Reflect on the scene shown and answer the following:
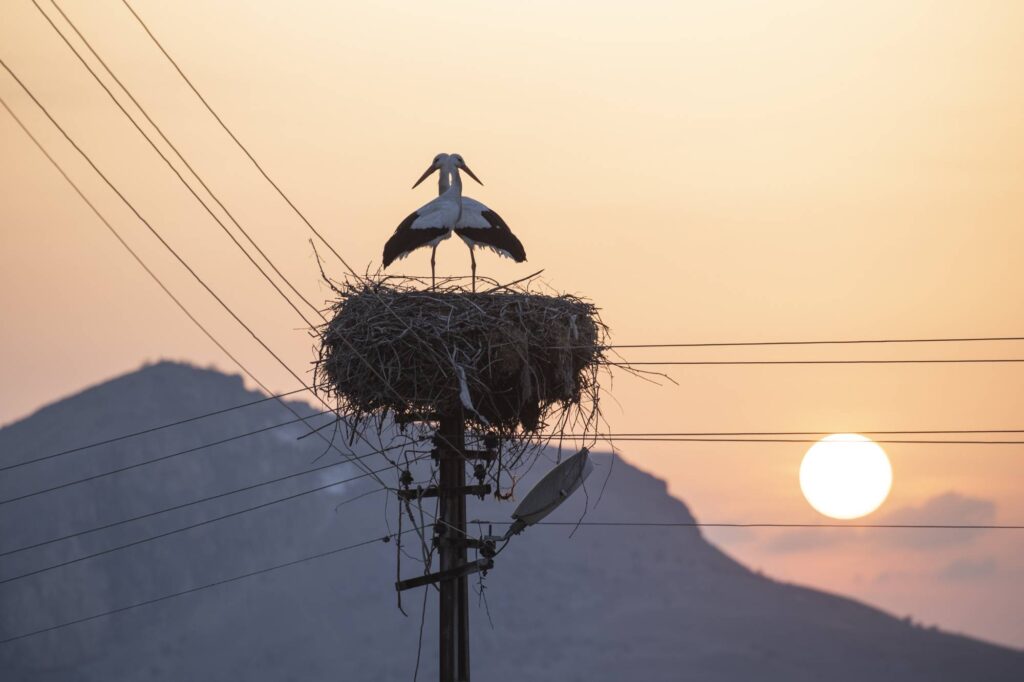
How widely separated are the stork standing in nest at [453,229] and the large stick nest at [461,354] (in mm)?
1358

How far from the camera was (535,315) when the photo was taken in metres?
12.6

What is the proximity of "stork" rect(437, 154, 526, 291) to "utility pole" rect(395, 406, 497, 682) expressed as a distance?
221 centimetres

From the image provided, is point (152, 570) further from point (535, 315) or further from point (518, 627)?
point (535, 315)

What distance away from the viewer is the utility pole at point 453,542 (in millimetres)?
12320

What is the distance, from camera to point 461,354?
39.9 ft

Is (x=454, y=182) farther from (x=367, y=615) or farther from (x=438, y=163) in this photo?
(x=367, y=615)

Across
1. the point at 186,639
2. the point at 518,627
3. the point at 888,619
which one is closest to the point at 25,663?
the point at 186,639

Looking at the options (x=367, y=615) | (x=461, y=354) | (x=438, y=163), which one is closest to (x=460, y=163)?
(x=438, y=163)

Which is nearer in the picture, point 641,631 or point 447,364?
point 447,364

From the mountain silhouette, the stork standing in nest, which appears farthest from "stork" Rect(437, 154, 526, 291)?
the mountain silhouette

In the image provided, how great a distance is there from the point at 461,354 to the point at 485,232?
2.47 m

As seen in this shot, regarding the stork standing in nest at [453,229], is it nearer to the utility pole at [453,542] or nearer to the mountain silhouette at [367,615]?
the utility pole at [453,542]

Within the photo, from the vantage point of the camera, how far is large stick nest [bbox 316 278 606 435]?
12203 millimetres

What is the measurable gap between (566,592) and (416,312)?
174291 mm
